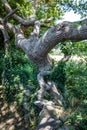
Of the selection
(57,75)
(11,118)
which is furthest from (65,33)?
(11,118)

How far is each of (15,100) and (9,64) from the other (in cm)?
215

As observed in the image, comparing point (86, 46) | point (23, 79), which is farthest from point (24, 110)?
point (86, 46)

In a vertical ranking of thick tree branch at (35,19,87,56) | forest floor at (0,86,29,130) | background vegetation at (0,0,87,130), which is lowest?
forest floor at (0,86,29,130)

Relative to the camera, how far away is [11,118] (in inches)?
362

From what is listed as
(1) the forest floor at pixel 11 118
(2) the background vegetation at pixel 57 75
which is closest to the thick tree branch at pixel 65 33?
(2) the background vegetation at pixel 57 75

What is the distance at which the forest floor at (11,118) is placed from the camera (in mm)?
8461

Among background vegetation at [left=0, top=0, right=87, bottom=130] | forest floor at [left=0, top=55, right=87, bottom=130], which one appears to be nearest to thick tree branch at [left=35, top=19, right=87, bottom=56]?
background vegetation at [left=0, top=0, right=87, bottom=130]

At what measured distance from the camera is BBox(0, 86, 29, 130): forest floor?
8.46 meters

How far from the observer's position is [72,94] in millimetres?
8430

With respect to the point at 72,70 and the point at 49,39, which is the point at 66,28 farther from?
the point at 72,70

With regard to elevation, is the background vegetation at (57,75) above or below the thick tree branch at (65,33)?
below

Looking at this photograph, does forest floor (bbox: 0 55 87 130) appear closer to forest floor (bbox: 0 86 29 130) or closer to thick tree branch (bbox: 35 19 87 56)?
forest floor (bbox: 0 86 29 130)

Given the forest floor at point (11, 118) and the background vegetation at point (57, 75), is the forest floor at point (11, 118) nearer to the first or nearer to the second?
the forest floor at point (11, 118)

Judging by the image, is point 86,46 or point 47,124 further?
point 86,46
